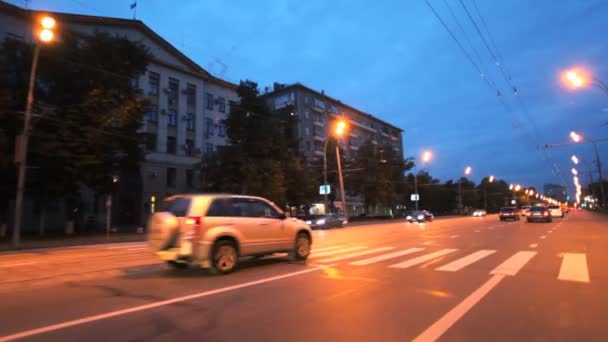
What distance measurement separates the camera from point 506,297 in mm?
7207

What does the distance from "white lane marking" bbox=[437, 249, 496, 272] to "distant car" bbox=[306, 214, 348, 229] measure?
25.5 m

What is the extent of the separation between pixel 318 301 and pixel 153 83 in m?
45.6

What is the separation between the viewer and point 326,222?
3969cm

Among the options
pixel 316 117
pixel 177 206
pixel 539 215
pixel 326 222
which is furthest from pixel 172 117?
pixel 177 206

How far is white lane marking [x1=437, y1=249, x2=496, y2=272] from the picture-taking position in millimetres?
10367

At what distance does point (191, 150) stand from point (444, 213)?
78.9 m

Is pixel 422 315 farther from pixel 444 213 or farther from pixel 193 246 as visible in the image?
pixel 444 213

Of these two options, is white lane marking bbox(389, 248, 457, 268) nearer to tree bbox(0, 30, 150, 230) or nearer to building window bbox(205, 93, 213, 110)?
tree bbox(0, 30, 150, 230)

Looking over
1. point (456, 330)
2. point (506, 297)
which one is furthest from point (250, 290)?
point (506, 297)

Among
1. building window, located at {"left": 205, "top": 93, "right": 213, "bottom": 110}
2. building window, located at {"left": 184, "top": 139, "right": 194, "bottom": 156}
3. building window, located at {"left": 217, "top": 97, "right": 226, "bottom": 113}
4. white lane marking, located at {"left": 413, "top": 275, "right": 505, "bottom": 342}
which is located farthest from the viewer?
building window, located at {"left": 217, "top": 97, "right": 226, "bottom": 113}

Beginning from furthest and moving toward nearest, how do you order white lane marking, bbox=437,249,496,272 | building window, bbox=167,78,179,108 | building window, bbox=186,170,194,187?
building window, bbox=186,170,194,187 → building window, bbox=167,78,179,108 → white lane marking, bbox=437,249,496,272

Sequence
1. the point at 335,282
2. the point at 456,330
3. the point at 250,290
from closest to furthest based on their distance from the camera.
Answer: the point at 456,330 → the point at 250,290 → the point at 335,282

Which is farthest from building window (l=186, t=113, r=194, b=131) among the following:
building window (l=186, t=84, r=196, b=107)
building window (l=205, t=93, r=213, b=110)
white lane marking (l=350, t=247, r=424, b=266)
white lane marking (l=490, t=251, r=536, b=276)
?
white lane marking (l=490, t=251, r=536, b=276)

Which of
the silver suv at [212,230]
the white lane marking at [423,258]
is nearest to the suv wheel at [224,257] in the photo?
the silver suv at [212,230]
